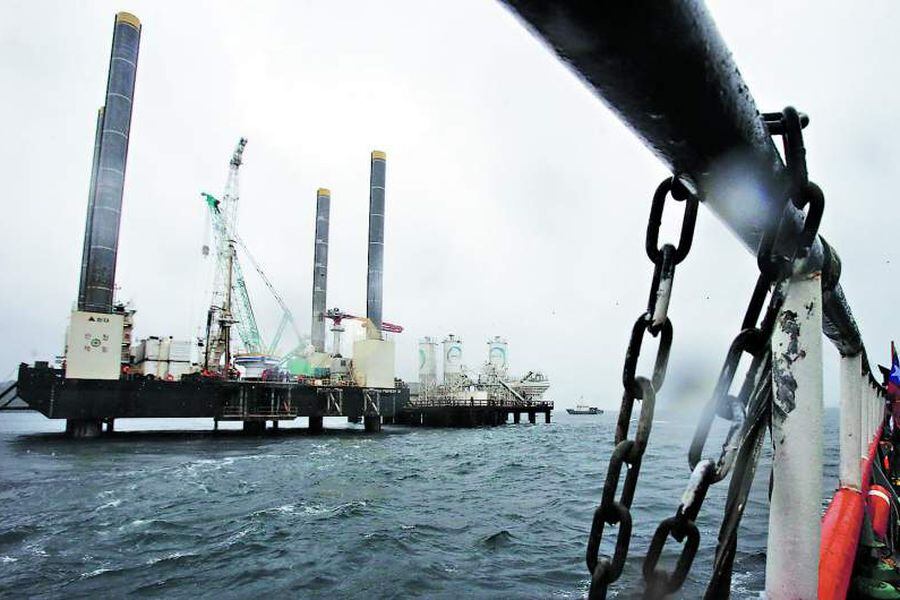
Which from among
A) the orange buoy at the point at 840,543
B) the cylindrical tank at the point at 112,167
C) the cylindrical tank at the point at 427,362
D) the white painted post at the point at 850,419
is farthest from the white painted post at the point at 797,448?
the cylindrical tank at the point at 427,362

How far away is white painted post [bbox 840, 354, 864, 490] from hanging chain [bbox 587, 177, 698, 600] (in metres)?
4.35

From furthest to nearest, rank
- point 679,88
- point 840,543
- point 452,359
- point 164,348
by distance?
point 452,359
point 164,348
point 840,543
point 679,88

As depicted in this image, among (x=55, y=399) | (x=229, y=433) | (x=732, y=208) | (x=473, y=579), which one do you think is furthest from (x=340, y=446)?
(x=732, y=208)

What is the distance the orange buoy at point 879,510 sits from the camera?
5.81 metres

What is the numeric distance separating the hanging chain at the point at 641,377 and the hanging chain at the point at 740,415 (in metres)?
0.15

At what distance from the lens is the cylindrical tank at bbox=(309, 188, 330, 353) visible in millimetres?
72375

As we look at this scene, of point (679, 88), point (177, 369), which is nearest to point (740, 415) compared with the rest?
point (679, 88)

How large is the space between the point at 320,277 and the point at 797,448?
73179 mm

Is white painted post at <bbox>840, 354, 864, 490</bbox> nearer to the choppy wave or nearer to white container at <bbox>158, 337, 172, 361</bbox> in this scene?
the choppy wave

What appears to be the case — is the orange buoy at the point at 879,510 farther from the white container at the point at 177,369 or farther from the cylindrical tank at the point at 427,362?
the cylindrical tank at the point at 427,362

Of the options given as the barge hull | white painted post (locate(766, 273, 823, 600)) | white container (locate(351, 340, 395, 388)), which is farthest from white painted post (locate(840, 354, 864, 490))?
white container (locate(351, 340, 395, 388))

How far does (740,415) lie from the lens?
6.39 ft

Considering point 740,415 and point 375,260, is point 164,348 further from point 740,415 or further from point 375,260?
point 740,415

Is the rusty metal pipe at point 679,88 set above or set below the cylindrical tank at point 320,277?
below
